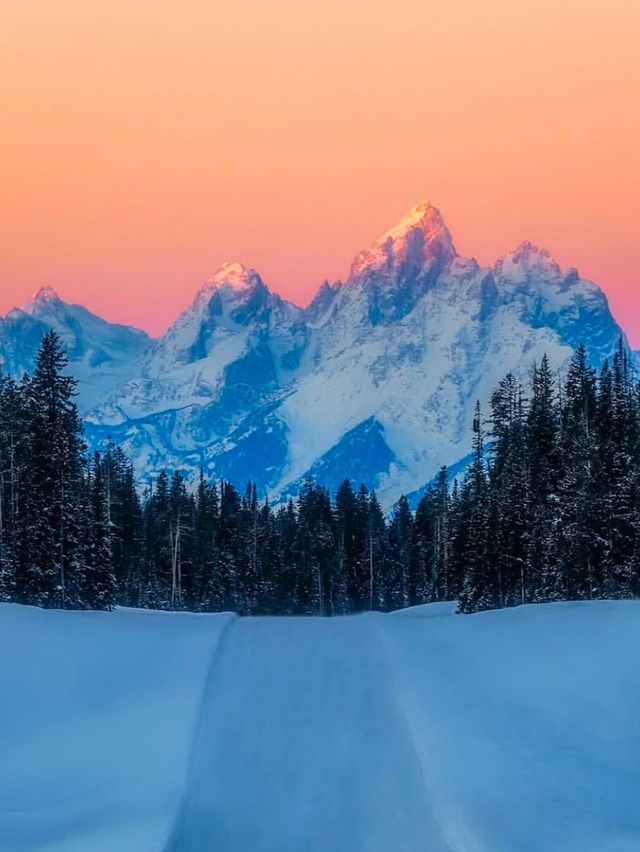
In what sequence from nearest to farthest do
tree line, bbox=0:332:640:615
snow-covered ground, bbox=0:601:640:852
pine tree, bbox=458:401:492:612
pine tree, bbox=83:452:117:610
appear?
snow-covered ground, bbox=0:601:640:852 → tree line, bbox=0:332:640:615 → pine tree, bbox=83:452:117:610 → pine tree, bbox=458:401:492:612

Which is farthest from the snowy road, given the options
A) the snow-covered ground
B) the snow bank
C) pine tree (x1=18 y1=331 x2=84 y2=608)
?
pine tree (x1=18 y1=331 x2=84 y2=608)

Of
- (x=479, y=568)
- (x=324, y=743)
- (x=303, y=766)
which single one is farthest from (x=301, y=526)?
(x=303, y=766)

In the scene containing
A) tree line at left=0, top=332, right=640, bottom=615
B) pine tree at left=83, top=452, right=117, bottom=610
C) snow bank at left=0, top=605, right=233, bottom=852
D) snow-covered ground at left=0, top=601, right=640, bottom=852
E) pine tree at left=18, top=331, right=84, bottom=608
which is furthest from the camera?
pine tree at left=83, top=452, right=117, bottom=610

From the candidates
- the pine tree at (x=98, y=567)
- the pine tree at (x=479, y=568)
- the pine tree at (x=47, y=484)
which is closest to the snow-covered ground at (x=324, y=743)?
the pine tree at (x=47, y=484)

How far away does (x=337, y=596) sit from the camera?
105562mm

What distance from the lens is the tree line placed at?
151 feet

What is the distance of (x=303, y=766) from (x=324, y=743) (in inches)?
50.0

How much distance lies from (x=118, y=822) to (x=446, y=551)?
7549 centimetres

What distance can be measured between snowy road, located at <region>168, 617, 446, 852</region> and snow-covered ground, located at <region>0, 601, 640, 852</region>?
0.13 feet

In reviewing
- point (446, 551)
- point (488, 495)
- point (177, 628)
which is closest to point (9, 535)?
point (177, 628)

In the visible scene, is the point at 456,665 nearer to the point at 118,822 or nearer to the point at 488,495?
the point at 118,822

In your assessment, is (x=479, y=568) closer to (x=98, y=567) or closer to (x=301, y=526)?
(x=98, y=567)

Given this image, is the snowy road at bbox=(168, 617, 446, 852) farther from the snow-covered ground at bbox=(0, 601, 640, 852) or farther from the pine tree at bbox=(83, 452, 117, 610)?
the pine tree at bbox=(83, 452, 117, 610)

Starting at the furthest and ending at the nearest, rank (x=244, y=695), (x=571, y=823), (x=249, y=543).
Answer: (x=249, y=543) → (x=244, y=695) → (x=571, y=823)
